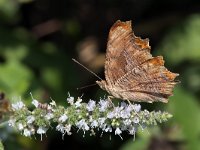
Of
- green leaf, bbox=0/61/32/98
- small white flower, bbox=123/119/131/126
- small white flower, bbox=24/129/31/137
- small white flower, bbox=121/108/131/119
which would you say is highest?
green leaf, bbox=0/61/32/98

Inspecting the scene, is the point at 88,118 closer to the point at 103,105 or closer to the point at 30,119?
the point at 103,105

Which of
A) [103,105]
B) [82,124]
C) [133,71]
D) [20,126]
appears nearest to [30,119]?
[20,126]

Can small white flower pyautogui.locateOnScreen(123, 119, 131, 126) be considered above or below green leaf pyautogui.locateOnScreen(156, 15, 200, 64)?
below

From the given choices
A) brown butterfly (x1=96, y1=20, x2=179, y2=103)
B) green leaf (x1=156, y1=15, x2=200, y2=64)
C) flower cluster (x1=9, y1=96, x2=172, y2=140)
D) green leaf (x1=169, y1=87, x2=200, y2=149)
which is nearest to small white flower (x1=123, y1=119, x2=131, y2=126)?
flower cluster (x1=9, y1=96, x2=172, y2=140)

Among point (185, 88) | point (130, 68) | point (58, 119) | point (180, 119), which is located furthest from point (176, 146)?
point (58, 119)

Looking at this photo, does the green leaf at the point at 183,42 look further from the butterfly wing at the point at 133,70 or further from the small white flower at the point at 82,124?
the small white flower at the point at 82,124

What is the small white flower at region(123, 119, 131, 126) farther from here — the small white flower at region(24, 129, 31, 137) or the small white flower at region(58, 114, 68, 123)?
the small white flower at region(24, 129, 31, 137)
